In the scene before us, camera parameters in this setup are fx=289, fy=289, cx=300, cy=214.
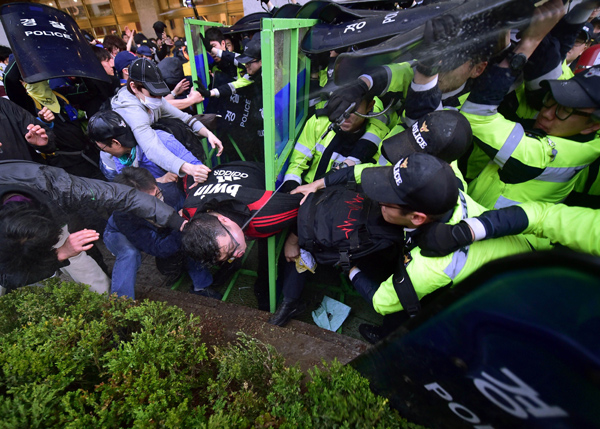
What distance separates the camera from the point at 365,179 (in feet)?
5.65

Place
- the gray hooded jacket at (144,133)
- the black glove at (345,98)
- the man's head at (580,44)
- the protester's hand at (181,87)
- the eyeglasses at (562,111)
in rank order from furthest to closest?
the protester's hand at (181,87)
the gray hooded jacket at (144,133)
the man's head at (580,44)
the black glove at (345,98)
the eyeglasses at (562,111)

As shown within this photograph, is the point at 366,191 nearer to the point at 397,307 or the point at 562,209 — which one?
the point at 397,307

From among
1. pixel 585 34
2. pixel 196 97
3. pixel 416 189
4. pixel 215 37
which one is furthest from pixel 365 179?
pixel 215 37

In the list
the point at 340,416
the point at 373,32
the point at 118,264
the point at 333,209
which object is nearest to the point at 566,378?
the point at 340,416

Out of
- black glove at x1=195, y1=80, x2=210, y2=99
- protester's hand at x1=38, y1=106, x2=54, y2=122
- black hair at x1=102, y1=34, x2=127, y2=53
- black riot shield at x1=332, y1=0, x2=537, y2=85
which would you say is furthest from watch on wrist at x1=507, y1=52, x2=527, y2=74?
black hair at x1=102, y1=34, x2=127, y2=53

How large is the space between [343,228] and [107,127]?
213cm

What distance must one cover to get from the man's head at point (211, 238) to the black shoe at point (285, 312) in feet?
2.60

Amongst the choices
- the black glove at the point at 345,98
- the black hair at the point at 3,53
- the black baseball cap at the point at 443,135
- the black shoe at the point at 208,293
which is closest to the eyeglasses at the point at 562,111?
the black baseball cap at the point at 443,135

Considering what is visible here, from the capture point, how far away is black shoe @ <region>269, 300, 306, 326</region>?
101 inches

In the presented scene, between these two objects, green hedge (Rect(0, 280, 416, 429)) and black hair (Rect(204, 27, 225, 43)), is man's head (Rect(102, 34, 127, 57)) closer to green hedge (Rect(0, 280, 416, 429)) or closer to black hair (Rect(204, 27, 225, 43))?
black hair (Rect(204, 27, 225, 43))

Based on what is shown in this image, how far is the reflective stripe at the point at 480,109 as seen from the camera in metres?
1.79

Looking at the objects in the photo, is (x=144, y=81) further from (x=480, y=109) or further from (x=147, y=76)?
(x=480, y=109)

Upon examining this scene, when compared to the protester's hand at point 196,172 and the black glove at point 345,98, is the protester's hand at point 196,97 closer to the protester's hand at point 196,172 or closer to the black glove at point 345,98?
the protester's hand at point 196,172

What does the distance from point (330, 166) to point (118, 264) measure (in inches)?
84.4
